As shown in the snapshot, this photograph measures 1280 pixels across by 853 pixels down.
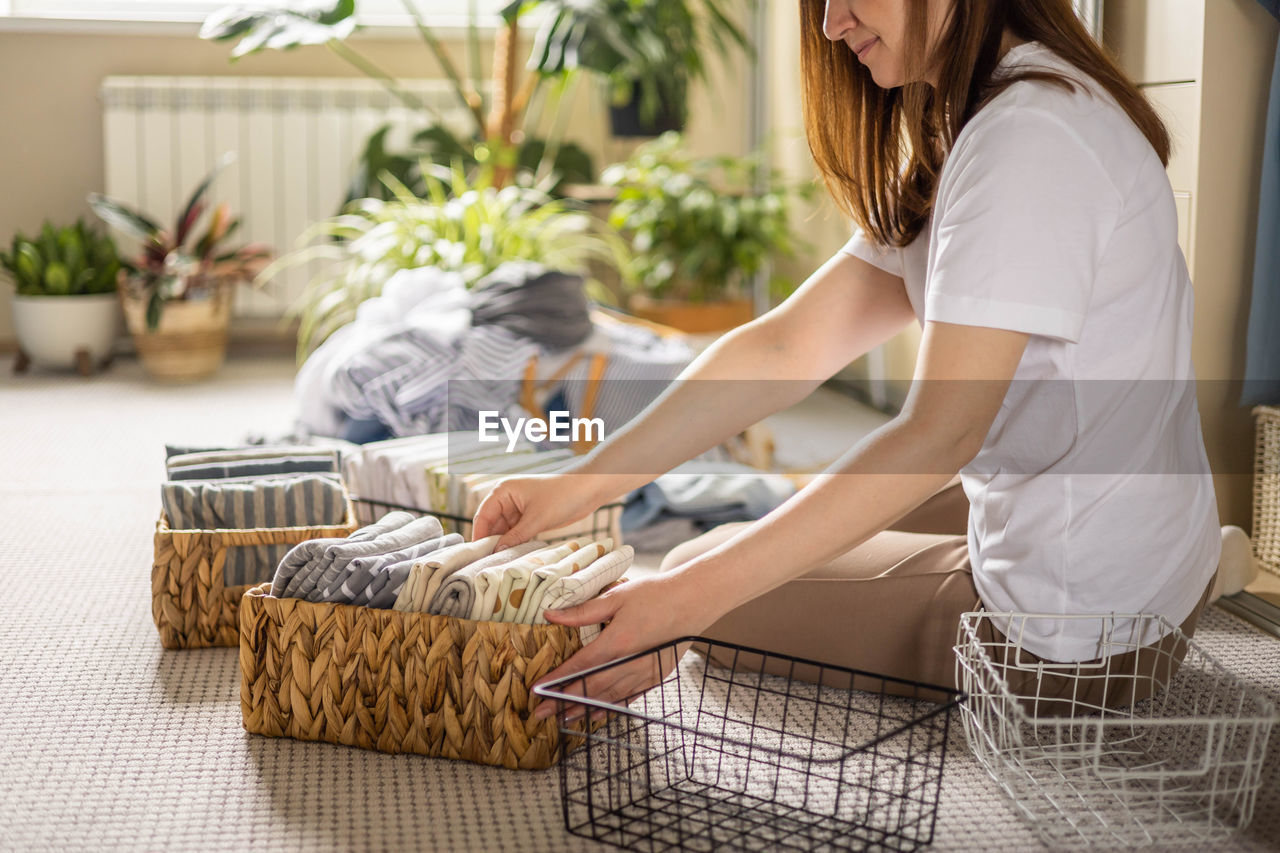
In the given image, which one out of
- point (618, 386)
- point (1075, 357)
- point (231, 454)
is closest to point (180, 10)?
point (618, 386)

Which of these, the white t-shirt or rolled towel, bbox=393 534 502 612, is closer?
the white t-shirt

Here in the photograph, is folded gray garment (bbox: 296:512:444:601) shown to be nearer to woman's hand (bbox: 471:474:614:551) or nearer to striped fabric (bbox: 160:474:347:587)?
woman's hand (bbox: 471:474:614:551)

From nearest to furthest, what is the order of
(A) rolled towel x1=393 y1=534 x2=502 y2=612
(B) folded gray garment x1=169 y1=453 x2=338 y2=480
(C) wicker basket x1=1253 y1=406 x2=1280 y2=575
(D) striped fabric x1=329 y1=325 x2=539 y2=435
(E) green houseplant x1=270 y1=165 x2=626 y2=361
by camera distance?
1. (A) rolled towel x1=393 y1=534 x2=502 y2=612
2. (B) folded gray garment x1=169 y1=453 x2=338 y2=480
3. (C) wicker basket x1=1253 y1=406 x2=1280 y2=575
4. (D) striped fabric x1=329 y1=325 x2=539 y2=435
5. (E) green houseplant x1=270 y1=165 x2=626 y2=361

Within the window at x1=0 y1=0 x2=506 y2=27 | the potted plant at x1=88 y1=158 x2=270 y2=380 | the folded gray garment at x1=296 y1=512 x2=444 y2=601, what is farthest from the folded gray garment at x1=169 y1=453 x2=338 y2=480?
the window at x1=0 y1=0 x2=506 y2=27

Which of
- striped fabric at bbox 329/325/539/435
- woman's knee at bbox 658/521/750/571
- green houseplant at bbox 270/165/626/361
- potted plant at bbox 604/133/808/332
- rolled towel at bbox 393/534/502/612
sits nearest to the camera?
rolled towel at bbox 393/534/502/612

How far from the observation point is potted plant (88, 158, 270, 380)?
3498 millimetres

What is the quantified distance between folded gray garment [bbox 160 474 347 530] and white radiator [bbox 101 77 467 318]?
A: 2647mm

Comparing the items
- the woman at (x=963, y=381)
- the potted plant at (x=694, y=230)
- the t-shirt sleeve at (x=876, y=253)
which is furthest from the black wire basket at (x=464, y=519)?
the potted plant at (x=694, y=230)

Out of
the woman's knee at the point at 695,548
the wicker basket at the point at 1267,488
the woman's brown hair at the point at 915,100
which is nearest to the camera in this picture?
the woman's brown hair at the point at 915,100

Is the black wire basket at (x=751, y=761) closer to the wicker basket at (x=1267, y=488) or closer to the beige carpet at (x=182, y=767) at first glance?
the beige carpet at (x=182, y=767)

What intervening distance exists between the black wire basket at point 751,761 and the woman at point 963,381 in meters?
0.05

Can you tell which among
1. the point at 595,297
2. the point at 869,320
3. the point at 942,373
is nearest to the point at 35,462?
the point at 595,297

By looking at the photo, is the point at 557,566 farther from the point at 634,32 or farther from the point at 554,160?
the point at 554,160

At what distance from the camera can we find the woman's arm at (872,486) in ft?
3.18
